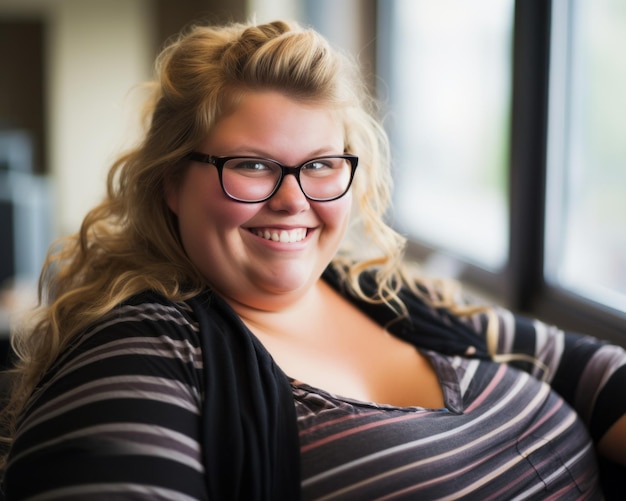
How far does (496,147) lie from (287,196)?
5.27 feet

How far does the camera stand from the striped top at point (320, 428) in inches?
40.0

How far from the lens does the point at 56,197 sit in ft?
22.3

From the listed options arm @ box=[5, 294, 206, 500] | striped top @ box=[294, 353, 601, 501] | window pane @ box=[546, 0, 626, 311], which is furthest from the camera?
window pane @ box=[546, 0, 626, 311]

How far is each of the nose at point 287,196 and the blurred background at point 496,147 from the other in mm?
415

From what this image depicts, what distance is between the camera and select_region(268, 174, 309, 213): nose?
1.28 metres

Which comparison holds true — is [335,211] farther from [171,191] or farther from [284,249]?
[171,191]

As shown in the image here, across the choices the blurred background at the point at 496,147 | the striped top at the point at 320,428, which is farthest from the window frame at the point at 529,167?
the striped top at the point at 320,428

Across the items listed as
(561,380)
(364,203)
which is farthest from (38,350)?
(561,380)

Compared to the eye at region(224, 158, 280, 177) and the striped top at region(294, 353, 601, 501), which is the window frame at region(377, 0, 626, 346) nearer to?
the striped top at region(294, 353, 601, 501)

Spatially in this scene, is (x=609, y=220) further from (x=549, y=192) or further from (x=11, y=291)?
(x=11, y=291)

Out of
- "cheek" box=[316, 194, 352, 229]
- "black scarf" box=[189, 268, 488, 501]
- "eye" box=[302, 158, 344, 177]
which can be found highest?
"eye" box=[302, 158, 344, 177]

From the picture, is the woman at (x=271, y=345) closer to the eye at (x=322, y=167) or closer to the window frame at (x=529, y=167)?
the eye at (x=322, y=167)

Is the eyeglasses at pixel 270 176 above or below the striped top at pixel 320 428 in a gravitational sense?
above

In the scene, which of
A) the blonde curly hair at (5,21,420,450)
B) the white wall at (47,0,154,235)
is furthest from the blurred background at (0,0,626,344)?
the white wall at (47,0,154,235)
